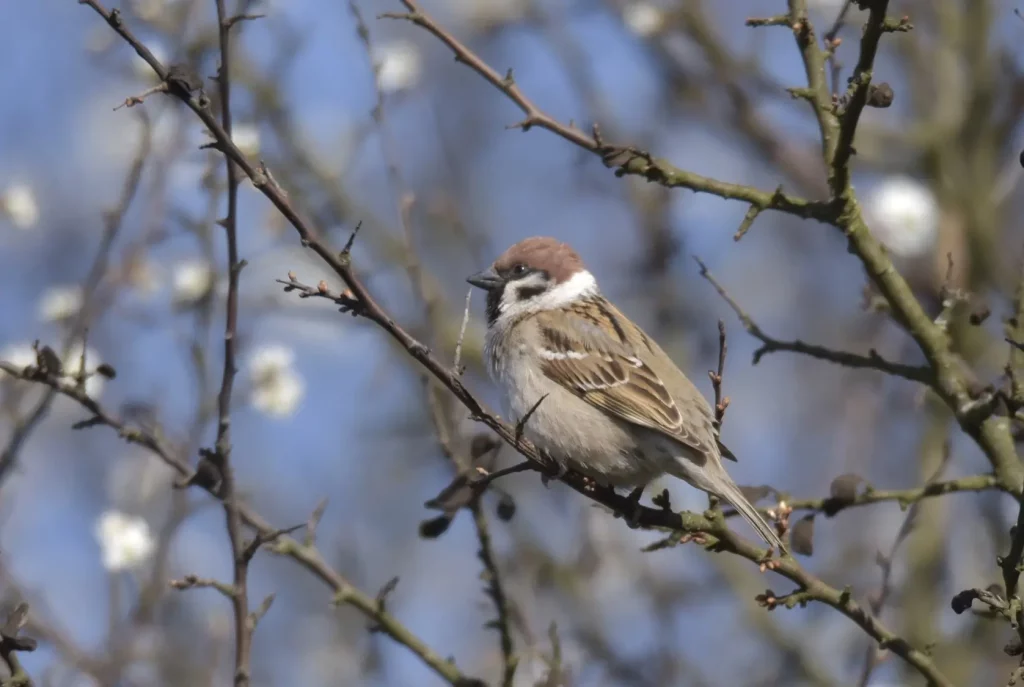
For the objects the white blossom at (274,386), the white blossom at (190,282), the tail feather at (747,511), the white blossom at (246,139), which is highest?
the white blossom at (246,139)

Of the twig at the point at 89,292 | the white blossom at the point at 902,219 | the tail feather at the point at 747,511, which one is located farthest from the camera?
the white blossom at the point at 902,219

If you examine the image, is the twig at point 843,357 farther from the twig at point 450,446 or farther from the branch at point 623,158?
the twig at point 450,446

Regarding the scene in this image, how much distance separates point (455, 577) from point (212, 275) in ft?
17.6

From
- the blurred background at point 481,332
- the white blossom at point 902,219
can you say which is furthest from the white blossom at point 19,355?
the white blossom at point 902,219

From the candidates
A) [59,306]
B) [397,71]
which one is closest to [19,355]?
[59,306]

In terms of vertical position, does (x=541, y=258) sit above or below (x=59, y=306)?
above

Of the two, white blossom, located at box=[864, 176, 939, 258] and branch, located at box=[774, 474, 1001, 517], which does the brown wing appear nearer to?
branch, located at box=[774, 474, 1001, 517]

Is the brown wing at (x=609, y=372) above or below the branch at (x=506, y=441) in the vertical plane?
above

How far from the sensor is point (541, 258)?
4.35 m

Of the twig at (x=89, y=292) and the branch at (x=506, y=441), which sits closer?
the branch at (x=506, y=441)

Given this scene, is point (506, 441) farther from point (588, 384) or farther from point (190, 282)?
point (190, 282)

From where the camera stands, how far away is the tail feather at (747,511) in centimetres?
303

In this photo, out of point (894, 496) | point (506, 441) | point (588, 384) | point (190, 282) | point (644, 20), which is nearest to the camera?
point (506, 441)

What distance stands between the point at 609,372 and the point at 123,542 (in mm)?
1701
